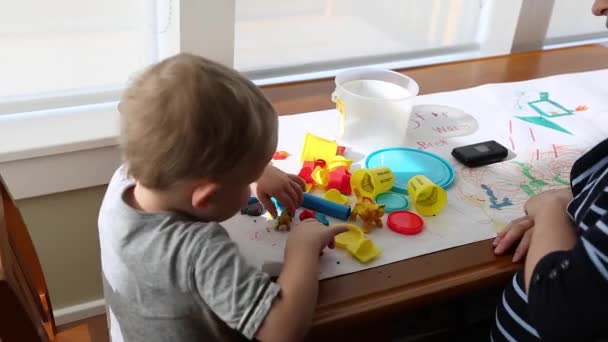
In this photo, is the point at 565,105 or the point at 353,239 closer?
the point at 353,239

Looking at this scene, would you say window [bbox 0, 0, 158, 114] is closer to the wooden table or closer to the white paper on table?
the white paper on table

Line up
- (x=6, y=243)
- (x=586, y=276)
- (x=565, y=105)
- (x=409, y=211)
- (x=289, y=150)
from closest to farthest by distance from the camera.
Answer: (x=586, y=276), (x=6, y=243), (x=409, y=211), (x=289, y=150), (x=565, y=105)

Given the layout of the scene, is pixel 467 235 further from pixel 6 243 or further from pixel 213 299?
pixel 6 243

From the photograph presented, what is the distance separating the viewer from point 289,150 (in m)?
1.02

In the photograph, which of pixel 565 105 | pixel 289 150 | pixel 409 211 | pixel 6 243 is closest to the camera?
pixel 6 243

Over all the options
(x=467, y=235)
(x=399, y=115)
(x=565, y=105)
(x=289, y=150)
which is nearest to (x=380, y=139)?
(x=399, y=115)

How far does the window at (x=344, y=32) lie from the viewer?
4.25 feet

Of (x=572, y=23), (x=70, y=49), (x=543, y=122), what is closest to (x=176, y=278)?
(x=70, y=49)

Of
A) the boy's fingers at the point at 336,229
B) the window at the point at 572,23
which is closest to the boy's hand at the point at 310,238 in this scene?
the boy's fingers at the point at 336,229

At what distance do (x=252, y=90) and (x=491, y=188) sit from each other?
465mm

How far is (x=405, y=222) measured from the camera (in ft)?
2.83

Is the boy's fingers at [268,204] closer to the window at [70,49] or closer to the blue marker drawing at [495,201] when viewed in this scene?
the blue marker drawing at [495,201]

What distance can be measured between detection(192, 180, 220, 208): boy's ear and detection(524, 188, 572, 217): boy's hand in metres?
0.45

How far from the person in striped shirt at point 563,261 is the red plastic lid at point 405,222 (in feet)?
0.34
